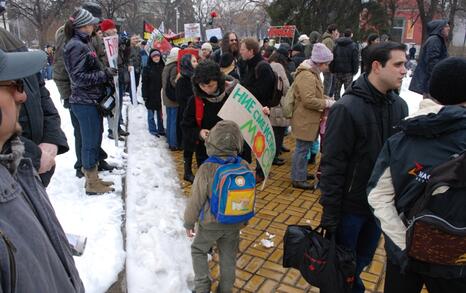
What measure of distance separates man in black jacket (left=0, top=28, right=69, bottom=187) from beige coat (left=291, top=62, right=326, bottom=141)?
127 inches

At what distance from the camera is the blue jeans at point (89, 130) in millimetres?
4469

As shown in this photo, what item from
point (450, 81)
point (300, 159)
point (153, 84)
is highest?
point (450, 81)

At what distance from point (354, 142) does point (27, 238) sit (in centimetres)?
202

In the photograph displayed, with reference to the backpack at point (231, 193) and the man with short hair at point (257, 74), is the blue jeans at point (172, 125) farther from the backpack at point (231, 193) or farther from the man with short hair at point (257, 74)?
the backpack at point (231, 193)

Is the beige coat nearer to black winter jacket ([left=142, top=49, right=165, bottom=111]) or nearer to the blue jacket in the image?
the blue jacket

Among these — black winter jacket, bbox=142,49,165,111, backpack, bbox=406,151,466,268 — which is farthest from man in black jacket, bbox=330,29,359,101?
backpack, bbox=406,151,466,268

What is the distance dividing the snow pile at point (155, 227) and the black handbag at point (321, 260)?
3.68 feet

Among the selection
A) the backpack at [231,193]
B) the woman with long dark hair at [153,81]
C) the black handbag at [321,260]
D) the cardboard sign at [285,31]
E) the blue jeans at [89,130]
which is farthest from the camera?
the cardboard sign at [285,31]

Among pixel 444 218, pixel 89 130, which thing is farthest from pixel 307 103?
pixel 444 218

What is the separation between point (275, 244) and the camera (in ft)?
13.1

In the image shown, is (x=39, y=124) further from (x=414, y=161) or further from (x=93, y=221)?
(x=414, y=161)

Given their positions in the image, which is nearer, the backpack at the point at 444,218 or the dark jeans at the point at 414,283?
the backpack at the point at 444,218

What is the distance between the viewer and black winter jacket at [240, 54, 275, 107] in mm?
5273

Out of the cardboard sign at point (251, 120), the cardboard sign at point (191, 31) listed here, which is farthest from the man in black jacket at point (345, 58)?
the cardboard sign at point (251, 120)
